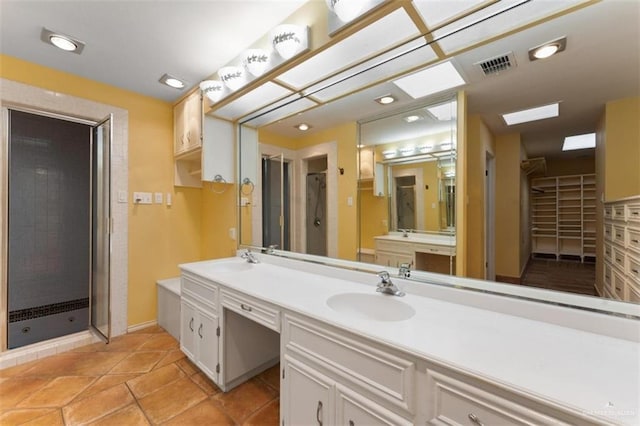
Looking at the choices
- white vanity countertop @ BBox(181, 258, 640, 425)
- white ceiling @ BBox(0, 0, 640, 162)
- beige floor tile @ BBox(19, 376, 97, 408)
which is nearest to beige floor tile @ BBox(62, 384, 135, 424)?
beige floor tile @ BBox(19, 376, 97, 408)

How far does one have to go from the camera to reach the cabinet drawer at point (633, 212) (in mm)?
921

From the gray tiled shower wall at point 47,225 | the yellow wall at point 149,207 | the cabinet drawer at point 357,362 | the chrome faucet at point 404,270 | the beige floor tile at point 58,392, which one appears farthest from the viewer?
the gray tiled shower wall at point 47,225

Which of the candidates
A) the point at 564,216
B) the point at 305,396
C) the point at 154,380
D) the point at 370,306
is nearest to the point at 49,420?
the point at 154,380

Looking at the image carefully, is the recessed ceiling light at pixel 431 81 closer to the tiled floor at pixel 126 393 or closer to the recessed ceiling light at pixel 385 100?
the recessed ceiling light at pixel 385 100

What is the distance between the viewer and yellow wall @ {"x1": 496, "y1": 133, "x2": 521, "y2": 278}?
1204 millimetres

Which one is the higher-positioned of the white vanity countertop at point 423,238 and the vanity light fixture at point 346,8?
the vanity light fixture at point 346,8

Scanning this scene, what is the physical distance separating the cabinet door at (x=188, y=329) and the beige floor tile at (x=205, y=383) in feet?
0.45

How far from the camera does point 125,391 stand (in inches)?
68.6

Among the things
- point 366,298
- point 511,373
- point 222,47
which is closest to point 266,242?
point 366,298

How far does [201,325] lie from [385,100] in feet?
6.45

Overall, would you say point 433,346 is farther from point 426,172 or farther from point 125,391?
point 125,391

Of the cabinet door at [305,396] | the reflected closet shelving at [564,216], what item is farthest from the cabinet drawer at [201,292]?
the reflected closet shelving at [564,216]

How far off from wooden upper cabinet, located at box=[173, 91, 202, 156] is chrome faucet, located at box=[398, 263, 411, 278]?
2062 millimetres

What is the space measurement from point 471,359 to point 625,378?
379 mm
